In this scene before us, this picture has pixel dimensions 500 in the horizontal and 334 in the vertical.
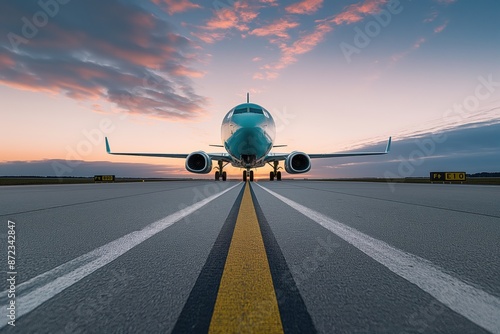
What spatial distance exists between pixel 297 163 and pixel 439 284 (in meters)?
Answer: 17.7

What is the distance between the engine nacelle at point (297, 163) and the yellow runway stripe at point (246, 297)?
16.6m

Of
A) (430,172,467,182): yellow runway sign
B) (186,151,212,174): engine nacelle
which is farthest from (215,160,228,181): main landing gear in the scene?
(430,172,467,182): yellow runway sign

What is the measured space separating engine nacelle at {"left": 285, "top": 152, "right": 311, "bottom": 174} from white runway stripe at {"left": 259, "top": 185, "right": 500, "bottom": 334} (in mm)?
16084

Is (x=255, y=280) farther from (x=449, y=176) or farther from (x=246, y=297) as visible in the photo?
(x=449, y=176)

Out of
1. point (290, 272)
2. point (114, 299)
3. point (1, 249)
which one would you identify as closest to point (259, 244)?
point (290, 272)

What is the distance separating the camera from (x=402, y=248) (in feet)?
8.22

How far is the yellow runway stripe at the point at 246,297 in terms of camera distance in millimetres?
1172

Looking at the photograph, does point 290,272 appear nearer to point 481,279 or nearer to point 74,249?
point 481,279

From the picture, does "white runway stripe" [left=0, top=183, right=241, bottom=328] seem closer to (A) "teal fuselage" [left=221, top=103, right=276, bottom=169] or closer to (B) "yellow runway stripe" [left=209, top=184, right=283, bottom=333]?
(B) "yellow runway stripe" [left=209, top=184, right=283, bottom=333]

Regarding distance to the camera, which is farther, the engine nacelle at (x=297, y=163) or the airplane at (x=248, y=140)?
the engine nacelle at (x=297, y=163)

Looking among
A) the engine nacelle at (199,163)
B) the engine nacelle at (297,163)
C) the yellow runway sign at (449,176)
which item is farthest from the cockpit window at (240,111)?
the yellow runway sign at (449,176)

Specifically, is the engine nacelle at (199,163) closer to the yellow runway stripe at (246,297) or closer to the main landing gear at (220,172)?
the main landing gear at (220,172)

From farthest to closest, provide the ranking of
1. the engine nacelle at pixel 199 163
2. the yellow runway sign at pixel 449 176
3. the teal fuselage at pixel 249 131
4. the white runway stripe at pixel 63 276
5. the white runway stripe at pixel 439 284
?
the yellow runway sign at pixel 449 176 → the engine nacelle at pixel 199 163 → the teal fuselage at pixel 249 131 → the white runway stripe at pixel 63 276 → the white runway stripe at pixel 439 284

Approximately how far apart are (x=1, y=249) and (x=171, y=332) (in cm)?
229
